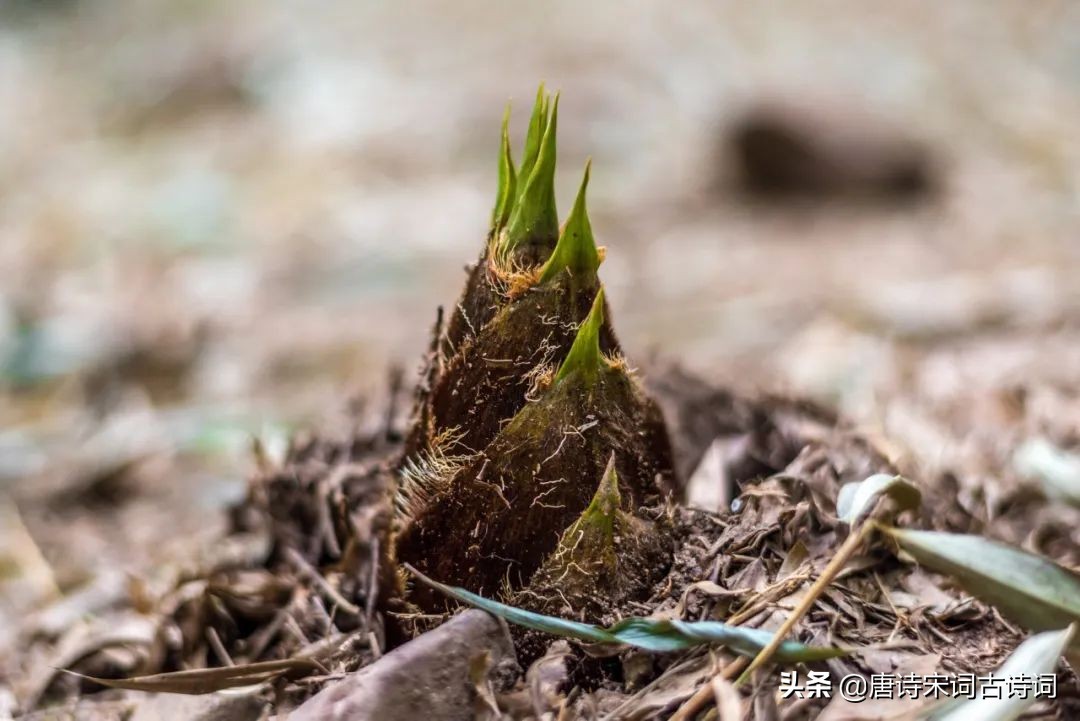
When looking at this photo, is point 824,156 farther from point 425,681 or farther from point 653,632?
point 425,681

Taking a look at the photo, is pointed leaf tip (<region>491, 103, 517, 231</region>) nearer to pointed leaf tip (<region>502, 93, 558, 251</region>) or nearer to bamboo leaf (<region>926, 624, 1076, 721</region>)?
pointed leaf tip (<region>502, 93, 558, 251</region>)

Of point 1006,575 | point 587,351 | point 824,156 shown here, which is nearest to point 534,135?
point 587,351

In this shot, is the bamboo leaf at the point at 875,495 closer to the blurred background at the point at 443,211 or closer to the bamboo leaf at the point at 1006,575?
the bamboo leaf at the point at 1006,575

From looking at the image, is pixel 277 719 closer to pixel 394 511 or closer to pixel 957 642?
pixel 394 511

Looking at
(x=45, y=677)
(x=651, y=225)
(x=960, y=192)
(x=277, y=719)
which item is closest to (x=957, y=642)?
(x=277, y=719)

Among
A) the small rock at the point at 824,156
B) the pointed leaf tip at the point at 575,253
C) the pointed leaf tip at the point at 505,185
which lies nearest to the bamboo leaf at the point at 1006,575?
the pointed leaf tip at the point at 575,253

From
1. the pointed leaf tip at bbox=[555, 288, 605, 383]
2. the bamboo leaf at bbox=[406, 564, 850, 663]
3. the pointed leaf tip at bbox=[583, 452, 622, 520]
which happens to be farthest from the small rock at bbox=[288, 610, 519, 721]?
the pointed leaf tip at bbox=[555, 288, 605, 383]
